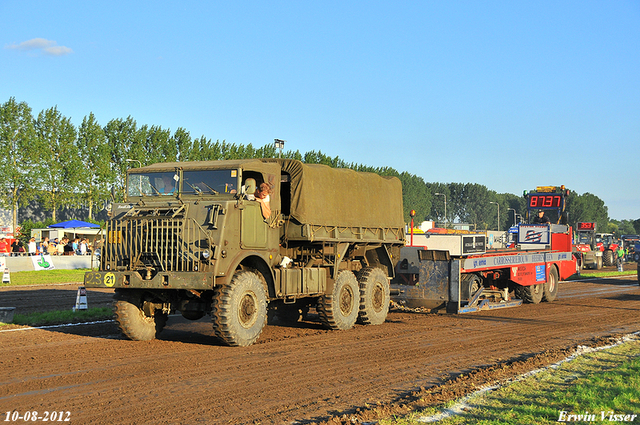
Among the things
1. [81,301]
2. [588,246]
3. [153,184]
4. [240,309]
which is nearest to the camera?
[240,309]

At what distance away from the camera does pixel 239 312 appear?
10773mm

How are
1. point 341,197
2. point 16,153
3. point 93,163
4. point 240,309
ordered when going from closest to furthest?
1. point 240,309
2. point 341,197
3. point 16,153
4. point 93,163

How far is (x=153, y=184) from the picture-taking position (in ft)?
39.1

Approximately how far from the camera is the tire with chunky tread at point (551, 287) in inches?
796

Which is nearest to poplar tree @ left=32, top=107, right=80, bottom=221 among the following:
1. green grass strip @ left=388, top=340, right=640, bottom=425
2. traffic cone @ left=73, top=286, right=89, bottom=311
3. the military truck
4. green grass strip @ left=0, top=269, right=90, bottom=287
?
green grass strip @ left=0, top=269, right=90, bottom=287

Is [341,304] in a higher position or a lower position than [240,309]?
lower

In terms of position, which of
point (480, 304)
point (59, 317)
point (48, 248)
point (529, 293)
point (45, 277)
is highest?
point (48, 248)

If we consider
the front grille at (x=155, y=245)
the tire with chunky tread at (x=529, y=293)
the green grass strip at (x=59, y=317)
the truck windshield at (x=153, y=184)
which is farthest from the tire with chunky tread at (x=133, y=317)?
the tire with chunky tread at (x=529, y=293)

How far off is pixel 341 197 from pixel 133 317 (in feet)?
16.8

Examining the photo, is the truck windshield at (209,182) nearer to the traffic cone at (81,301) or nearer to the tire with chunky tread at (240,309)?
the tire with chunky tread at (240,309)

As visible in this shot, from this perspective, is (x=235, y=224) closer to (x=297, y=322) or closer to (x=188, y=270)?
(x=188, y=270)

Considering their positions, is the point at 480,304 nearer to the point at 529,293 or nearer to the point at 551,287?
the point at 529,293

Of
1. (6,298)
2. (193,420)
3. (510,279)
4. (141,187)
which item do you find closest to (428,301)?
(510,279)

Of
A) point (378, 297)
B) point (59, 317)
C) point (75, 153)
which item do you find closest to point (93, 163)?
point (75, 153)
